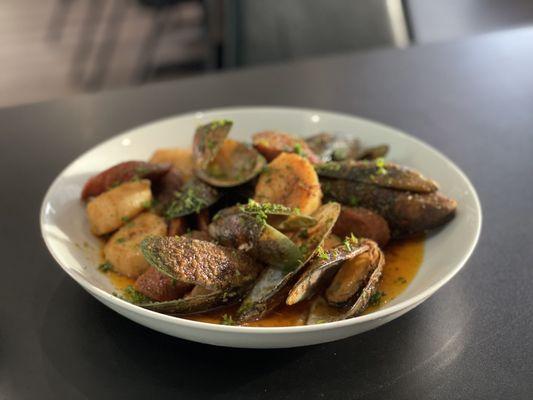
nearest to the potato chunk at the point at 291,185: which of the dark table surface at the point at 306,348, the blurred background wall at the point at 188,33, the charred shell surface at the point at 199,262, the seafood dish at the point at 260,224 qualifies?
the seafood dish at the point at 260,224

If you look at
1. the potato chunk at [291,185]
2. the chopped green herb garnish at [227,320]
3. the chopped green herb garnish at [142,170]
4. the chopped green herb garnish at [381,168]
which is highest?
the chopped green herb garnish at [142,170]

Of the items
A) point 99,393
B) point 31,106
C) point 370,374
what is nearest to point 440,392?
point 370,374

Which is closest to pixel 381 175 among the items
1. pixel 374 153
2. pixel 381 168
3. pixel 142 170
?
pixel 381 168

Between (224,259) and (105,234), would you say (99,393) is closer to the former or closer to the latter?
(224,259)

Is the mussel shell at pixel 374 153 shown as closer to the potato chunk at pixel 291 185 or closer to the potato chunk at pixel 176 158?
the potato chunk at pixel 291 185

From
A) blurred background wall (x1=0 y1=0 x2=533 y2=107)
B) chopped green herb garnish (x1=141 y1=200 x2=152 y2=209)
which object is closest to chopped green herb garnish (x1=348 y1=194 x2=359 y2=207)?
chopped green herb garnish (x1=141 y1=200 x2=152 y2=209)

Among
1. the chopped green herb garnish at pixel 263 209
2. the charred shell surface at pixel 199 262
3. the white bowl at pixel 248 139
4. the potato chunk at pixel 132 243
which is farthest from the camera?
the potato chunk at pixel 132 243

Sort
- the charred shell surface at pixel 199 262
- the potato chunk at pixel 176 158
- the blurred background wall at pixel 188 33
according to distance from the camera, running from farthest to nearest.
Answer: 1. the blurred background wall at pixel 188 33
2. the potato chunk at pixel 176 158
3. the charred shell surface at pixel 199 262

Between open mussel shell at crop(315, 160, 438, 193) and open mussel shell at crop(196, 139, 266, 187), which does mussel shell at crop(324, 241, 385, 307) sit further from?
open mussel shell at crop(196, 139, 266, 187)
